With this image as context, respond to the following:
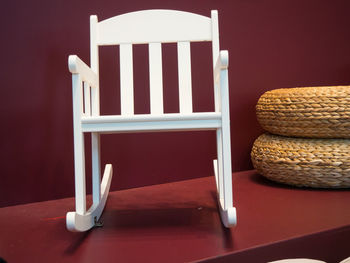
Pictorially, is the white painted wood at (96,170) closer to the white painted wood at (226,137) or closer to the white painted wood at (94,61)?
the white painted wood at (94,61)

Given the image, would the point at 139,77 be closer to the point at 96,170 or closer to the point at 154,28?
the point at 154,28

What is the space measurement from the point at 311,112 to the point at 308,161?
14 cm

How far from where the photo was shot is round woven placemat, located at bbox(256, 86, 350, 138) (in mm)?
941

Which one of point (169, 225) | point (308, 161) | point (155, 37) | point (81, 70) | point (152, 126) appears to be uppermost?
point (155, 37)

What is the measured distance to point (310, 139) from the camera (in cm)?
101

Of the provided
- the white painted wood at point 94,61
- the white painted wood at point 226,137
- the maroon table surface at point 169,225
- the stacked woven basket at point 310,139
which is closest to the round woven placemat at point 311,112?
the stacked woven basket at point 310,139

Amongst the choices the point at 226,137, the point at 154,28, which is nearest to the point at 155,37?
the point at 154,28

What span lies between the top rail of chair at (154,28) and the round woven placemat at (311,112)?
0.30 metres

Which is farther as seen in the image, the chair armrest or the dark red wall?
the dark red wall

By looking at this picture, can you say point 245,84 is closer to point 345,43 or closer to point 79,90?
point 345,43

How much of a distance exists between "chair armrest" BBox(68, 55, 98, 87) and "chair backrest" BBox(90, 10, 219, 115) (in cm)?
9

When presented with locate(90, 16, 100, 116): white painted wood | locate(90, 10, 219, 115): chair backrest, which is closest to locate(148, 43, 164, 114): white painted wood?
locate(90, 10, 219, 115): chair backrest

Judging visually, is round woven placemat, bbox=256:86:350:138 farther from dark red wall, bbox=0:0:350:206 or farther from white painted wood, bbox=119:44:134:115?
white painted wood, bbox=119:44:134:115

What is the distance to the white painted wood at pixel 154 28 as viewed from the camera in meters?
0.92
